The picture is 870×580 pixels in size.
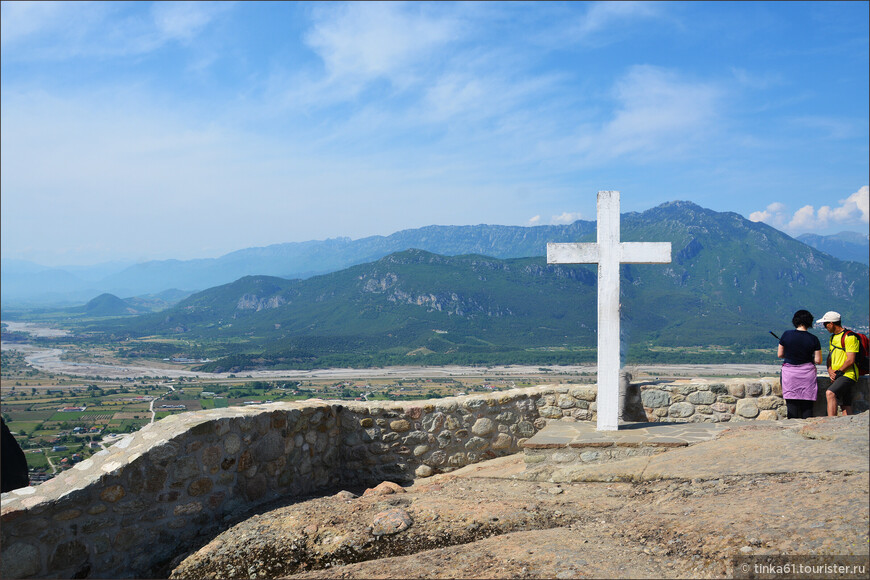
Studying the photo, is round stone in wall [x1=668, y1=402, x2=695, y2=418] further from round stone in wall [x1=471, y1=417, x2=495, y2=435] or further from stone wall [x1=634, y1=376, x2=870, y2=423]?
round stone in wall [x1=471, y1=417, x2=495, y2=435]

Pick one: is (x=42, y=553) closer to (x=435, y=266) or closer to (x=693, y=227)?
(x=435, y=266)

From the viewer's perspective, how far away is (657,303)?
7788 cm

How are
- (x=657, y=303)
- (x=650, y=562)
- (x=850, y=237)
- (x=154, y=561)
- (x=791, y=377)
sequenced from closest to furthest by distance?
1. (x=650, y=562)
2. (x=154, y=561)
3. (x=791, y=377)
4. (x=657, y=303)
5. (x=850, y=237)

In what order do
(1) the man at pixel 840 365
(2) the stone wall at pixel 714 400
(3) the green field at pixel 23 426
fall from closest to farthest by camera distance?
1. (1) the man at pixel 840 365
2. (2) the stone wall at pixel 714 400
3. (3) the green field at pixel 23 426

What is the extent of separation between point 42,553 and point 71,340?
128593 millimetres

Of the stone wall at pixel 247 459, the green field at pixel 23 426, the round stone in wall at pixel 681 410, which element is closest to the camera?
the stone wall at pixel 247 459

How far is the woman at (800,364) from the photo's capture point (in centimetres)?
676

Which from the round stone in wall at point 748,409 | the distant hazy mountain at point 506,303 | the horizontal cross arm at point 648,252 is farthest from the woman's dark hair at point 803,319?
the distant hazy mountain at point 506,303

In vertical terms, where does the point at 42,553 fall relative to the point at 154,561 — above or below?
above

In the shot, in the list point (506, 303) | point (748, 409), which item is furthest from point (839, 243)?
point (748, 409)

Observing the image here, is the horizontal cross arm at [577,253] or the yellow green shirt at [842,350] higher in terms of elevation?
the horizontal cross arm at [577,253]

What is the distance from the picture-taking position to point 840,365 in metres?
6.75

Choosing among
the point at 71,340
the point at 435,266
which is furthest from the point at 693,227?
the point at 71,340

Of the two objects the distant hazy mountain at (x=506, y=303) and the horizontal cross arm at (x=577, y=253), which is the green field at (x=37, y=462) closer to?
the horizontal cross arm at (x=577, y=253)
